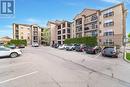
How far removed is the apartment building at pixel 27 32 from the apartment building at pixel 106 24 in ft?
144

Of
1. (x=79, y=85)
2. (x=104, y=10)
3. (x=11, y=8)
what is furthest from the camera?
(x=104, y=10)

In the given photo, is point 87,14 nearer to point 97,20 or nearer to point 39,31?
point 97,20

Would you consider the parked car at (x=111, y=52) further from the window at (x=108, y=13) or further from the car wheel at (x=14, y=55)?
the window at (x=108, y=13)

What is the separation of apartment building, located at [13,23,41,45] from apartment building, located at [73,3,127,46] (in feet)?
144

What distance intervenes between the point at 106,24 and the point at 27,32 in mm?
61907

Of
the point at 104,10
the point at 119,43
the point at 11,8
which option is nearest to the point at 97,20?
the point at 104,10

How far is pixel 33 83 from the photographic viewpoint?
6.89 metres

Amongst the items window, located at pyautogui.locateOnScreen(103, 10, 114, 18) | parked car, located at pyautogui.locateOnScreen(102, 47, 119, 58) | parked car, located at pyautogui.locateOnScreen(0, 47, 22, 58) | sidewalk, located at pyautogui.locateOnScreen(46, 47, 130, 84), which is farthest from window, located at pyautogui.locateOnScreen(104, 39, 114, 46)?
parked car, located at pyautogui.locateOnScreen(0, 47, 22, 58)

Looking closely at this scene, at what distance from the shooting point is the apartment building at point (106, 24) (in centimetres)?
3769

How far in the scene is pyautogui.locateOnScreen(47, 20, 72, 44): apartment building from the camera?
69.1 meters

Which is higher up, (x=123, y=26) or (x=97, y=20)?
(x=97, y=20)

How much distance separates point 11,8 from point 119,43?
2825cm

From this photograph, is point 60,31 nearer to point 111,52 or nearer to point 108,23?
point 108,23

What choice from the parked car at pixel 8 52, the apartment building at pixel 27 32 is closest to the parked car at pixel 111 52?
the parked car at pixel 8 52
